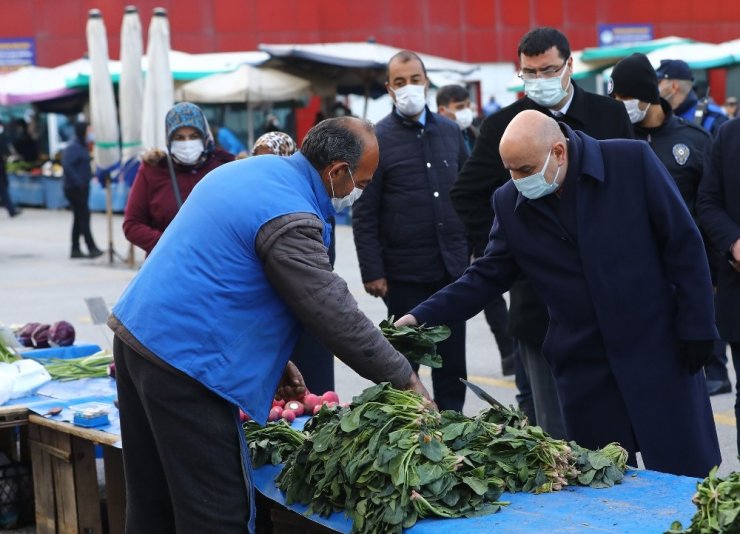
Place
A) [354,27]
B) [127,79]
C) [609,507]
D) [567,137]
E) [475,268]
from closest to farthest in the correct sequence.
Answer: [609,507] → [567,137] → [475,268] → [127,79] → [354,27]

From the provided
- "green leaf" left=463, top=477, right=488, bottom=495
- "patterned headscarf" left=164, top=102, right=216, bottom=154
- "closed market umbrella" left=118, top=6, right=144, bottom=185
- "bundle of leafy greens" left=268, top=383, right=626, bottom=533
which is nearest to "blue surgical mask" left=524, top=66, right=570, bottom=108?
"bundle of leafy greens" left=268, top=383, right=626, bottom=533

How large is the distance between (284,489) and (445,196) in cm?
310

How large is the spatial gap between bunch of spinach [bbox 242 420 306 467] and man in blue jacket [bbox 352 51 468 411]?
2.40 m

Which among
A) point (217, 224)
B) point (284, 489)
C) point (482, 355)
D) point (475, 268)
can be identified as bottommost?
point (482, 355)

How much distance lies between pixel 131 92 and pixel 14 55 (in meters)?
19.5

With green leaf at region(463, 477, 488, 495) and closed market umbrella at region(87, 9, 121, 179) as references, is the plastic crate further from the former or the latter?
closed market umbrella at region(87, 9, 121, 179)

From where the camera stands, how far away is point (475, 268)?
15.6 ft

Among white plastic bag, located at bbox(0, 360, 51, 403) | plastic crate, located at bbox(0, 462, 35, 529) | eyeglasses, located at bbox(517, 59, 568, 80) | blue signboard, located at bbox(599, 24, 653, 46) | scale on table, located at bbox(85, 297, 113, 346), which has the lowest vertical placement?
plastic crate, located at bbox(0, 462, 35, 529)

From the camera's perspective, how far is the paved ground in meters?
8.43

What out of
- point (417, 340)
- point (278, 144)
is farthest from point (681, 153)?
point (417, 340)

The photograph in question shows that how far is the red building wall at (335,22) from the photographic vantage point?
35.0 meters

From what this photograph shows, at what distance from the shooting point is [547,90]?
5508mm

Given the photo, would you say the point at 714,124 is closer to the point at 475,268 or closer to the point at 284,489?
the point at 475,268

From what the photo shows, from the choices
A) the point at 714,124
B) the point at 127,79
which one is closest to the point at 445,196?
the point at 714,124
